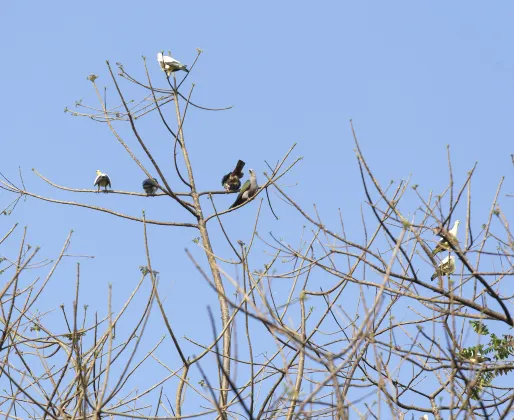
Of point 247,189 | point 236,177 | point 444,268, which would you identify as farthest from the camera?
point 236,177

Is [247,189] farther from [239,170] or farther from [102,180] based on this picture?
[102,180]

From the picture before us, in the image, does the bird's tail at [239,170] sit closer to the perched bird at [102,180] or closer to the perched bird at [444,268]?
the perched bird at [102,180]

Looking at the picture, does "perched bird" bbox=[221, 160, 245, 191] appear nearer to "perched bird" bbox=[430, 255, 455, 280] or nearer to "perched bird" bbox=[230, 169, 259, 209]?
"perched bird" bbox=[230, 169, 259, 209]

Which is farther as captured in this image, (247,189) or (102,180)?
(102,180)

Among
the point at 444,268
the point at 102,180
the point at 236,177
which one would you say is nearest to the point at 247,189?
the point at 236,177

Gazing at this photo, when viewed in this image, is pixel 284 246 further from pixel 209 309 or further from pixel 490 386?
pixel 209 309

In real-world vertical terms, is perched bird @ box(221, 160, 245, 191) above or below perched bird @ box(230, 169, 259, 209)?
above

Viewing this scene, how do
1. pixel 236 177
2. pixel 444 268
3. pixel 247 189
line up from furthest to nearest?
pixel 236 177 < pixel 247 189 < pixel 444 268

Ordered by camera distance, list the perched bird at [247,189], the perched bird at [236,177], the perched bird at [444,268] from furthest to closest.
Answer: the perched bird at [236,177] < the perched bird at [247,189] < the perched bird at [444,268]

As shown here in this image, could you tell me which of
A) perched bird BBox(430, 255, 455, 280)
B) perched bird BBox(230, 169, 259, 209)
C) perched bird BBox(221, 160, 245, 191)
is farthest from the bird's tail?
perched bird BBox(430, 255, 455, 280)

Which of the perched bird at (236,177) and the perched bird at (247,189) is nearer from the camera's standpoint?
the perched bird at (247,189)

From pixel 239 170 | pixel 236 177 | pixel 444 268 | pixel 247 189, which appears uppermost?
pixel 239 170

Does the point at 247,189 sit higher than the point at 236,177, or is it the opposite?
the point at 236,177

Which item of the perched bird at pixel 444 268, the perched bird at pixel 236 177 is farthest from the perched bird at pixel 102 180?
the perched bird at pixel 444 268
